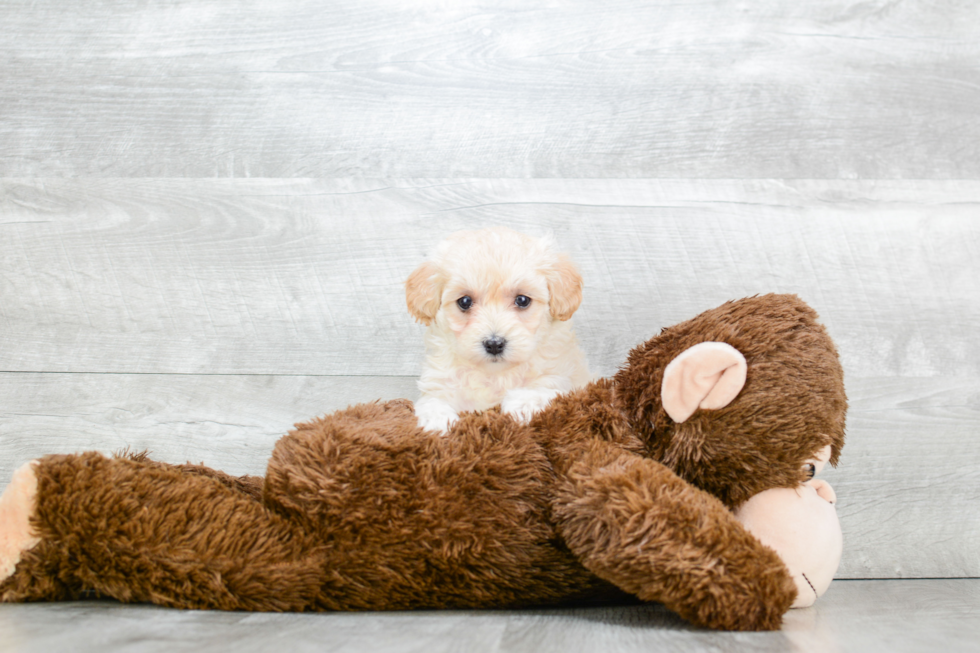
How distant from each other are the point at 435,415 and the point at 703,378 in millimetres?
451

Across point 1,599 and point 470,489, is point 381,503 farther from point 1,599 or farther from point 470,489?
point 1,599

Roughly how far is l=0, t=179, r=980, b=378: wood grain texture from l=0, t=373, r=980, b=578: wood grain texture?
0.04 meters

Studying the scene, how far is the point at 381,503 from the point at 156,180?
1094 millimetres

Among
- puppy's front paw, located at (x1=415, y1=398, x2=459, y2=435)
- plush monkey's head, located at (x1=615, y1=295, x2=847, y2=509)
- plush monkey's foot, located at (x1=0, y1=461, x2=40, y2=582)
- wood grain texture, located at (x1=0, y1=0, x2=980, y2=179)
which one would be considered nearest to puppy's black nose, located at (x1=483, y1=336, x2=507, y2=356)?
puppy's front paw, located at (x1=415, y1=398, x2=459, y2=435)

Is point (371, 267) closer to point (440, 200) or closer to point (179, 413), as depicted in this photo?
point (440, 200)

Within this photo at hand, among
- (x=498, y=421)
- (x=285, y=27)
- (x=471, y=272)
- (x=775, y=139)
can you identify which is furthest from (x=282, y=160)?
(x=775, y=139)

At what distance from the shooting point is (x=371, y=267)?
1.70 m

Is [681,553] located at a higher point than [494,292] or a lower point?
lower

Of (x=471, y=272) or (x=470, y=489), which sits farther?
(x=471, y=272)

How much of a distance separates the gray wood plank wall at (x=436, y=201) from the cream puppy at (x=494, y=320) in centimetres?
33

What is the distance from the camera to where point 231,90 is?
69.0 inches

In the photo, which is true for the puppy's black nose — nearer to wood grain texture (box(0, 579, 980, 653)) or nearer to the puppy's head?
the puppy's head

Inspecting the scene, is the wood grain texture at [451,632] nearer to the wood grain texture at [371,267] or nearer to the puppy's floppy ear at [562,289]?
the puppy's floppy ear at [562,289]

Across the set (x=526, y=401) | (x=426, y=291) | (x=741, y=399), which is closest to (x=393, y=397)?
(x=426, y=291)
